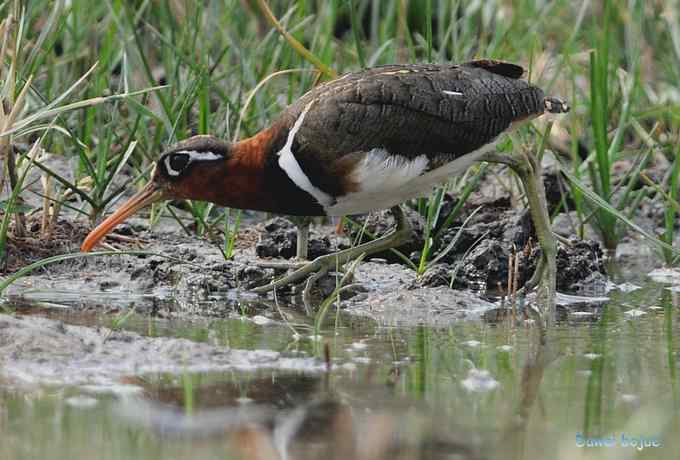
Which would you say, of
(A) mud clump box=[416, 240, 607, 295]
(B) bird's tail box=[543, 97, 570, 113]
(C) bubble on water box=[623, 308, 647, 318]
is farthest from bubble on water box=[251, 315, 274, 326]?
(B) bird's tail box=[543, 97, 570, 113]

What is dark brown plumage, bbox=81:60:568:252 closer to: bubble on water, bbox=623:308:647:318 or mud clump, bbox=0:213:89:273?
mud clump, bbox=0:213:89:273

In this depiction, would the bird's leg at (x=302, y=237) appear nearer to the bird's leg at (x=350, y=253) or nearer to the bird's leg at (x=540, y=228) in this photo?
the bird's leg at (x=350, y=253)

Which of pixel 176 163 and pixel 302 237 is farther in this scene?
pixel 302 237

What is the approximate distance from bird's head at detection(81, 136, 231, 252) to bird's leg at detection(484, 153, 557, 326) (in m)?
1.43

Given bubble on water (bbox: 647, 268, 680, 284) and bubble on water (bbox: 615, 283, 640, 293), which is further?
bubble on water (bbox: 647, 268, 680, 284)

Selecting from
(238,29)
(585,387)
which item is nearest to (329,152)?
(585,387)

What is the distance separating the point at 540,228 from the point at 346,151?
1198 millimetres

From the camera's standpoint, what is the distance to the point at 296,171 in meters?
5.45

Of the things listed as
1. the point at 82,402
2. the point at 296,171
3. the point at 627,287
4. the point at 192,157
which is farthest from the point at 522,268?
the point at 82,402

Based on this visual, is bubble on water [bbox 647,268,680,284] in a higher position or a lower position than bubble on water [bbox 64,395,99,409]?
higher

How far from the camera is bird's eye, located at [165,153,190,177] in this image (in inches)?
217

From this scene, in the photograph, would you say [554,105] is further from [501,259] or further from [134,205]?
[134,205]

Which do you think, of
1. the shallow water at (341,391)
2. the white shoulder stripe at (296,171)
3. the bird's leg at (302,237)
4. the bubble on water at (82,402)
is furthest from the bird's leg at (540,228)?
the bubble on water at (82,402)

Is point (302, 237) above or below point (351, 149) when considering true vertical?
below
